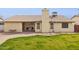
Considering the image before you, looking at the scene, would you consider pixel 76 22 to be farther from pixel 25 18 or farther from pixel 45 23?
pixel 25 18

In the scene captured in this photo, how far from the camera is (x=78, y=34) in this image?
6.41 metres

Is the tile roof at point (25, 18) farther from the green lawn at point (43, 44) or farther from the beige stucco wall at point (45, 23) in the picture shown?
the green lawn at point (43, 44)

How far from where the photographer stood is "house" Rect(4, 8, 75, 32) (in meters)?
6.41

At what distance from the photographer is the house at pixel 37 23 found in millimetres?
6406

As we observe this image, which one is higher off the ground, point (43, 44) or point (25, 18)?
A: point (25, 18)

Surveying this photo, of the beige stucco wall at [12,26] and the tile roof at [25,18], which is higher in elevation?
the tile roof at [25,18]

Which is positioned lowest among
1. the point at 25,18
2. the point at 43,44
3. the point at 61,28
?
the point at 43,44

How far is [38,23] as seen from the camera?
6402 mm

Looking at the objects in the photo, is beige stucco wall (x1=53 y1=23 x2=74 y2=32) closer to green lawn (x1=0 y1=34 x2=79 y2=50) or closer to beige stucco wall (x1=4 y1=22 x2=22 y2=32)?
green lawn (x1=0 y1=34 x2=79 y2=50)

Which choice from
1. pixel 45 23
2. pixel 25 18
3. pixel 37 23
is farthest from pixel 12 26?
pixel 45 23

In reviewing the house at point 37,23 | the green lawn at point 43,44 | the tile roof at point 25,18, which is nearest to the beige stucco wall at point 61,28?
the house at point 37,23

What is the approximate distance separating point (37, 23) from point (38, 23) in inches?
0.6

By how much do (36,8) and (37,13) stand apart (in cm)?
9
